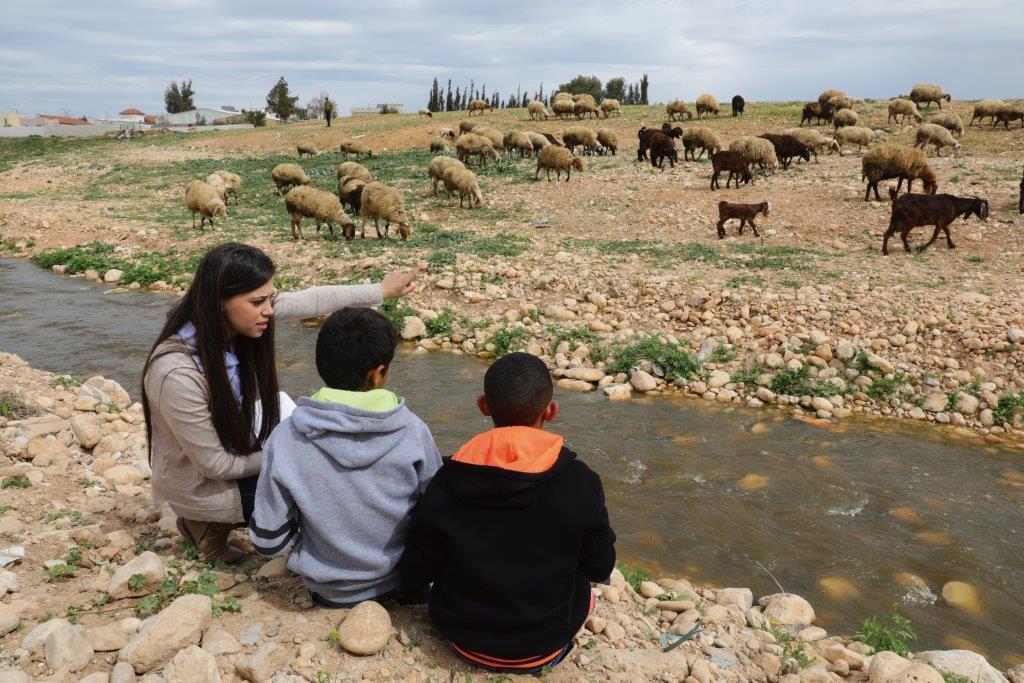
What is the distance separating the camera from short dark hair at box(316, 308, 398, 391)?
2.52 m

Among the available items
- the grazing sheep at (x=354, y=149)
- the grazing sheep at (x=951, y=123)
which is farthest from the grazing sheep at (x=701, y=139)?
the grazing sheep at (x=354, y=149)

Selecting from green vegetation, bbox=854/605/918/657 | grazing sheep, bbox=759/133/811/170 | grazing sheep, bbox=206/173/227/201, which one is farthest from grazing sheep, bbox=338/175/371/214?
green vegetation, bbox=854/605/918/657

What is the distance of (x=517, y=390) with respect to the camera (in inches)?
98.1

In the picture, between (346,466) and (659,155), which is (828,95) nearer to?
(659,155)

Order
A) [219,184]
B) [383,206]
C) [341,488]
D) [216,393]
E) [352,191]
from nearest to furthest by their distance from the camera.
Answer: [341,488] < [216,393] < [383,206] < [352,191] < [219,184]

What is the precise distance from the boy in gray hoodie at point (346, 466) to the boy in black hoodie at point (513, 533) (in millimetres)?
178

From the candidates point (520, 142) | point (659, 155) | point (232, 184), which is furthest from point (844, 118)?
point (232, 184)

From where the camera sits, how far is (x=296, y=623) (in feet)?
8.85

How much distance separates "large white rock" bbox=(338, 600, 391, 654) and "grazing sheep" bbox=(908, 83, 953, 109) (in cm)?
3227

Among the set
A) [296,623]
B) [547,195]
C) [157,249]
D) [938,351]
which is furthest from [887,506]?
[157,249]

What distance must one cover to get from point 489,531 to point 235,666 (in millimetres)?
1088

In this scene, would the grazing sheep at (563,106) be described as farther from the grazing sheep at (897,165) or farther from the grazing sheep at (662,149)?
the grazing sheep at (897,165)

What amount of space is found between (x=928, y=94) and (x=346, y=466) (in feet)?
107

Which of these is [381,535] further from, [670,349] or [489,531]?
[670,349]
